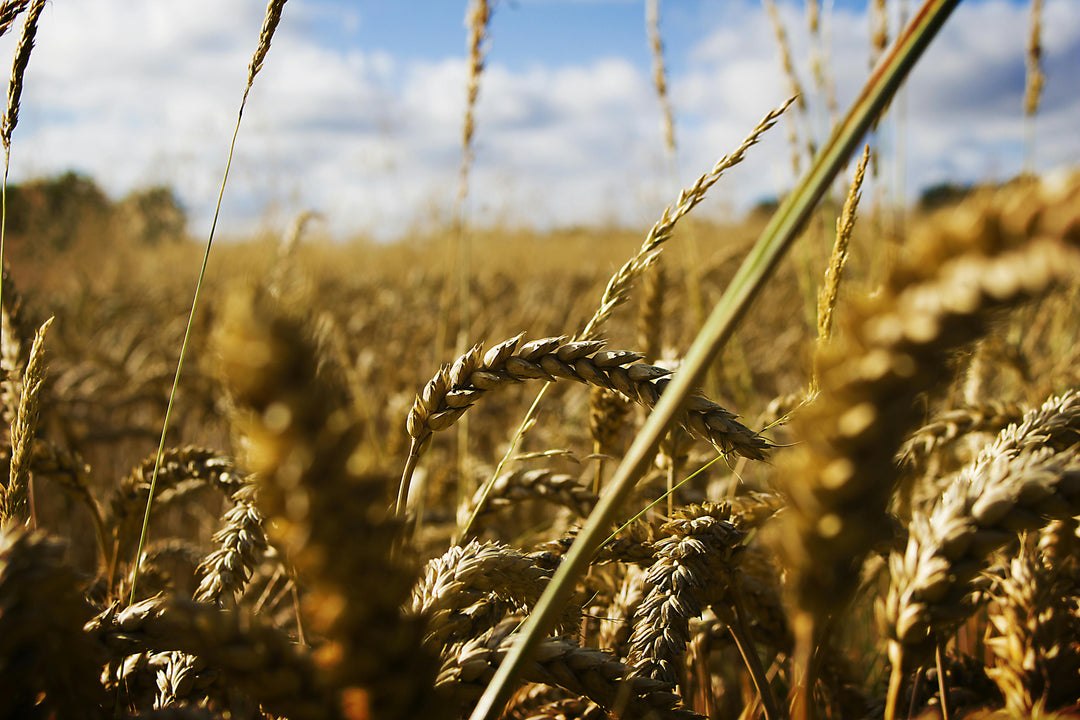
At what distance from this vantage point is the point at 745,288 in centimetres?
44

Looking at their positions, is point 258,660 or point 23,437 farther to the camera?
point 23,437

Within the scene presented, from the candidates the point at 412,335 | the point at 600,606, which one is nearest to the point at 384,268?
the point at 412,335

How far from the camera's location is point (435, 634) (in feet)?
2.18

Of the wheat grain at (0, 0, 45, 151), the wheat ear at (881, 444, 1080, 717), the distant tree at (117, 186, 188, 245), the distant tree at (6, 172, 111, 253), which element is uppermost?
the distant tree at (117, 186, 188, 245)

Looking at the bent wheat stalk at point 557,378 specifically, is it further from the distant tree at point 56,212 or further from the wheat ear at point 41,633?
the distant tree at point 56,212

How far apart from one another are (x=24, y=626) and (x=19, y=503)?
20.0 inches

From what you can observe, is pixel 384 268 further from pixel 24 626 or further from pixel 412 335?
pixel 24 626

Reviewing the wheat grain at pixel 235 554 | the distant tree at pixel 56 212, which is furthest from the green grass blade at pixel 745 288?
the distant tree at pixel 56 212

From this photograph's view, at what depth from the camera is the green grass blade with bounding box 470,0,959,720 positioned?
0.44m

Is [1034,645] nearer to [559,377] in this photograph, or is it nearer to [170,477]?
[559,377]

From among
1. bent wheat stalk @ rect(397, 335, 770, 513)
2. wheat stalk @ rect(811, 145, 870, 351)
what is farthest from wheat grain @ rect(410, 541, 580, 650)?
wheat stalk @ rect(811, 145, 870, 351)

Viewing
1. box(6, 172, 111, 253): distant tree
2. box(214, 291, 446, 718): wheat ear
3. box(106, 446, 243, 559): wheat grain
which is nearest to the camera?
box(214, 291, 446, 718): wheat ear

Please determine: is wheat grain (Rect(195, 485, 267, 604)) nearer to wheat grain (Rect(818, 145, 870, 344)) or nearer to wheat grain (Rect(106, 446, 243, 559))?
wheat grain (Rect(106, 446, 243, 559))

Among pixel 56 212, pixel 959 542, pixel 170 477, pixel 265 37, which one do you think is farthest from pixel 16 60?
pixel 56 212
